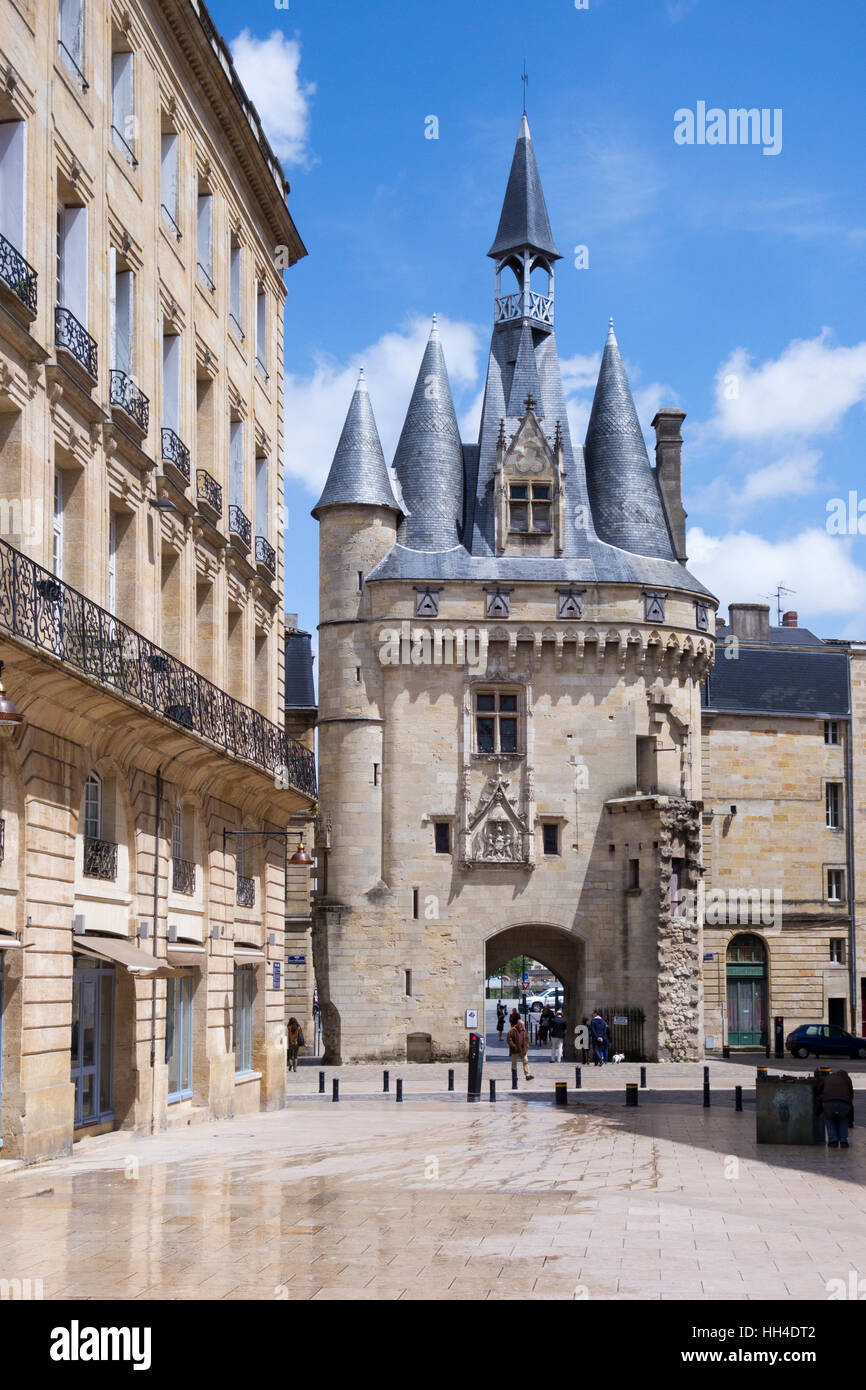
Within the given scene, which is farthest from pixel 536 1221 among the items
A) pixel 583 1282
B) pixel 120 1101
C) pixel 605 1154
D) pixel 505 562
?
pixel 505 562

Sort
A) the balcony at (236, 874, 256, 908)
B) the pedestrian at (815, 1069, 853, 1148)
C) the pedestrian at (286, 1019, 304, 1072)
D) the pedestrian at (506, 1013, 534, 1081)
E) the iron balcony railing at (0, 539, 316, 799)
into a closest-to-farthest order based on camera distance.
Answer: the iron balcony railing at (0, 539, 316, 799), the pedestrian at (815, 1069, 853, 1148), the balcony at (236, 874, 256, 908), the pedestrian at (506, 1013, 534, 1081), the pedestrian at (286, 1019, 304, 1072)

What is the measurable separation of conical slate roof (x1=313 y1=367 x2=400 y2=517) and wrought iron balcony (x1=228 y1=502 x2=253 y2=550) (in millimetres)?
19818

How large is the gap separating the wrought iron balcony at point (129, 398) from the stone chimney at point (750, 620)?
128 ft

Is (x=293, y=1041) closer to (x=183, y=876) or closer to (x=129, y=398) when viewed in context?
(x=183, y=876)

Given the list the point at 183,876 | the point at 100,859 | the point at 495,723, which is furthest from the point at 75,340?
the point at 495,723

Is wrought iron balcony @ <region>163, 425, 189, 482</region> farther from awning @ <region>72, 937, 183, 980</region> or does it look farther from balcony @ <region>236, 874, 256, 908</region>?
balcony @ <region>236, 874, 256, 908</region>

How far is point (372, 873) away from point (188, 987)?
22036 millimetres

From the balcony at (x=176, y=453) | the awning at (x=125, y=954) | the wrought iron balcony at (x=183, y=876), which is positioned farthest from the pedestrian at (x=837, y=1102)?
the balcony at (x=176, y=453)

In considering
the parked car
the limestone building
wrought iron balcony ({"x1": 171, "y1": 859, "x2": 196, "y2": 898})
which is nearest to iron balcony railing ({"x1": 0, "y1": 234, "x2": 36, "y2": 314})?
the limestone building

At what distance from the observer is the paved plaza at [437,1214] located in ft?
33.8

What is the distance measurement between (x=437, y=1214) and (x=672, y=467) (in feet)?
129

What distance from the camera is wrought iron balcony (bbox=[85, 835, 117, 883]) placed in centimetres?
1811

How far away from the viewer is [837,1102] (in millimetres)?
19859

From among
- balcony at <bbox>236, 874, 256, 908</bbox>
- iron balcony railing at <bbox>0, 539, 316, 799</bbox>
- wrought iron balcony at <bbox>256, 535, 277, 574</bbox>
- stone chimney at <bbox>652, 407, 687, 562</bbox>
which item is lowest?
balcony at <bbox>236, 874, 256, 908</bbox>
